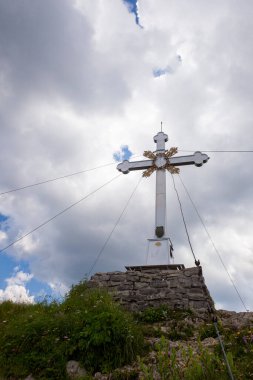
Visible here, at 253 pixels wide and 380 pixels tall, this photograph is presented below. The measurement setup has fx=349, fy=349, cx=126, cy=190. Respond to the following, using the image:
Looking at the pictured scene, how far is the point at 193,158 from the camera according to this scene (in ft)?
38.2

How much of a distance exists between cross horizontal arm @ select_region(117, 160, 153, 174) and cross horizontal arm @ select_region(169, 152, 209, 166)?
818mm

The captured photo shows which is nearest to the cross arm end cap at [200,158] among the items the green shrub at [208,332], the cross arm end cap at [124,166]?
the cross arm end cap at [124,166]

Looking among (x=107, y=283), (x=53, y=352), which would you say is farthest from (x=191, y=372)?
(x=107, y=283)

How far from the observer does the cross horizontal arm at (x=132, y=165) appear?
39.4 feet

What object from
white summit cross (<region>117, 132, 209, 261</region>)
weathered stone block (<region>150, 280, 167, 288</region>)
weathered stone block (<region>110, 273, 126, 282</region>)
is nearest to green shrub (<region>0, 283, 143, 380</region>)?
weathered stone block (<region>150, 280, 167, 288</region>)

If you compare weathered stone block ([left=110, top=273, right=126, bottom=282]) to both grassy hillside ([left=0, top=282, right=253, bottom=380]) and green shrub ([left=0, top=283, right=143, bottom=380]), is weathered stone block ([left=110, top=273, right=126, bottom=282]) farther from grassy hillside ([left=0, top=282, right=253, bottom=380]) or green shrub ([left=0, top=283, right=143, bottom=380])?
green shrub ([left=0, top=283, right=143, bottom=380])

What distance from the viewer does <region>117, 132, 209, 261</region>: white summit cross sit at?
1076cm

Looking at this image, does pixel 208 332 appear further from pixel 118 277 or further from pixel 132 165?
pixel 132 165

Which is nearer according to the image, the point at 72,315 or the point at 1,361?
the point at 1,361

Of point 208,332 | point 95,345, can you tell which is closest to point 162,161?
point 208,332

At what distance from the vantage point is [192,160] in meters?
11.6

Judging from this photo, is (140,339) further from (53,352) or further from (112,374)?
(53,352)

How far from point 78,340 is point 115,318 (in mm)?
705

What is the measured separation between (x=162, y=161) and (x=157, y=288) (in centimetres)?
477
